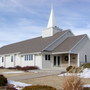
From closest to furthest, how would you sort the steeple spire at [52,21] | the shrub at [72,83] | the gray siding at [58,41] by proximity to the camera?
the shrub at [72,83] < the gray siding at [58,41] < the steeple spire at [52,21]

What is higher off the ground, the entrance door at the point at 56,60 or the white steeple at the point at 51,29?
the white steeple at the point at 51,29

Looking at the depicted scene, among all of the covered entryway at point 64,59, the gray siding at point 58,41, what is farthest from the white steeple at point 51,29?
the covered entryway at point 64,59

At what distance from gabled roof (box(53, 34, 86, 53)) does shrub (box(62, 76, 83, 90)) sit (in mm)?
22499

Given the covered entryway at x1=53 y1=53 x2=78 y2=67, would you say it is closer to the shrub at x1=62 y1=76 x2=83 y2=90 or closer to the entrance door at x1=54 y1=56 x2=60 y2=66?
the entrance door at x1=54 y1=56 x2=60 y2=66

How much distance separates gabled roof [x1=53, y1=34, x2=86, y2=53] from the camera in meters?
33.6

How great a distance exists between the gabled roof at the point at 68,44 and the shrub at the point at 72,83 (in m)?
22.5

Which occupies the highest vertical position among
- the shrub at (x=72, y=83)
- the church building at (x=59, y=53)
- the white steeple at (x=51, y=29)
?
the white steeple at (x=51, y=29)

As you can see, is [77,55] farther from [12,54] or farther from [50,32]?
[12,54]

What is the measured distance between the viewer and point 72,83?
10.0m

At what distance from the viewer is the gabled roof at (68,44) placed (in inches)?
1324

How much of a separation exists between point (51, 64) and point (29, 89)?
85.5 feet

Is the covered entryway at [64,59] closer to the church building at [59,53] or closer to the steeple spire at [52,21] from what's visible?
the church building at [59,53]

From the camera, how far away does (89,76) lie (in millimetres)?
22000

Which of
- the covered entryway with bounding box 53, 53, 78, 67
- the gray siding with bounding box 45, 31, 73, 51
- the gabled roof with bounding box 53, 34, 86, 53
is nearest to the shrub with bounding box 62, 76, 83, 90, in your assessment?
the gabled roof with bounding box 53, 34, 86, 53
